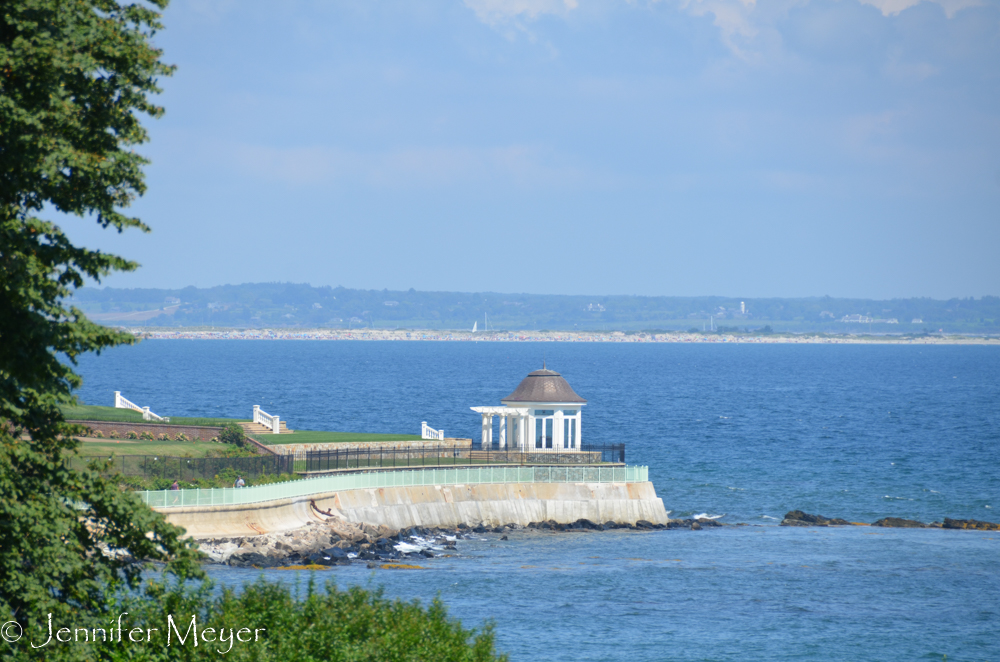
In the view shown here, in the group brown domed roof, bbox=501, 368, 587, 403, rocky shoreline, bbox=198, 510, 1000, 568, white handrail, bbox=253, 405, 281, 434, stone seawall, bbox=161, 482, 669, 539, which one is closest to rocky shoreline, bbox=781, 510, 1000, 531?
rocky shoreline, bbox=198, 510, 1000, 568

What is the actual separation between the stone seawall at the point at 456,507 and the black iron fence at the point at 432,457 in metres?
2.09

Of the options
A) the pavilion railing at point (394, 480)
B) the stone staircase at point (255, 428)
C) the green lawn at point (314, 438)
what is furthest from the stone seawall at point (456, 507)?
the stone staircase at point (255, 428)

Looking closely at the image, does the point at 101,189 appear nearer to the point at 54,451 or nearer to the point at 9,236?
the point at 9,236

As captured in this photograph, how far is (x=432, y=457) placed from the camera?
4972cm

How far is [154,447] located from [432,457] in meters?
11.3

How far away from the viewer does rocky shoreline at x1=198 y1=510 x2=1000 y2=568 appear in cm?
3500

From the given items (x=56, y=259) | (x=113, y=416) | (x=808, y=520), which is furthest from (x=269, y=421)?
(x=56, y=259)

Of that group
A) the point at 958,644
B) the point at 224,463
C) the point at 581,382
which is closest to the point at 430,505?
the point at 224,463

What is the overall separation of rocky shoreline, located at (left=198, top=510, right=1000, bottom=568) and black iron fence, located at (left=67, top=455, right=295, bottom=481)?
11.1 feet

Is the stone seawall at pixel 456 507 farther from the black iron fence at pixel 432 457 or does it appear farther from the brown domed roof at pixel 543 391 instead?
the brown domed roof at pixel 543 391

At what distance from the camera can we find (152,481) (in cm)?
3703

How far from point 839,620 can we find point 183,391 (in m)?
106

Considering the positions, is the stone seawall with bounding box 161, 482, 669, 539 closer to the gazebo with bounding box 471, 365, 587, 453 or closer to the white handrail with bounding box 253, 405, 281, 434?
the gazebo with bounding box 471, 365, 587, 453

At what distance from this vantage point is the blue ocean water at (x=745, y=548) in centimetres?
3089
